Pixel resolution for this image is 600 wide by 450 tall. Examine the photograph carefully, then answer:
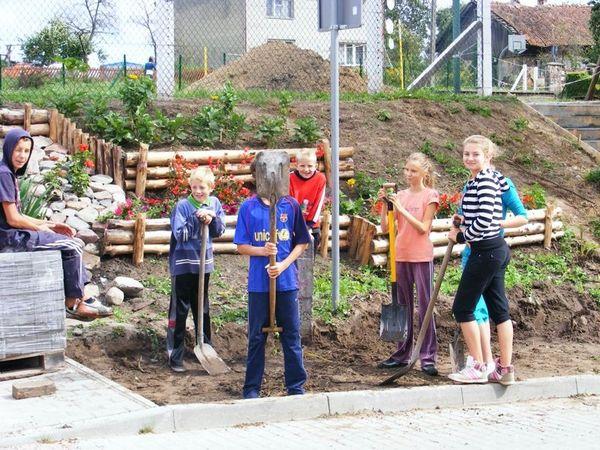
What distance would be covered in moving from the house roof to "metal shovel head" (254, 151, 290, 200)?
165 ft

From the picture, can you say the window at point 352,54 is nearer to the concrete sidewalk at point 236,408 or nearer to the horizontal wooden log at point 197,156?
the horizontal wooden log at point 197,156

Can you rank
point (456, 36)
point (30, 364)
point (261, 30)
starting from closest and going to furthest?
1. point (30, 364)
2. point (456, 36)
3. point (261, 30)

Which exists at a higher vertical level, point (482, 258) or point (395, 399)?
point (482, 258)

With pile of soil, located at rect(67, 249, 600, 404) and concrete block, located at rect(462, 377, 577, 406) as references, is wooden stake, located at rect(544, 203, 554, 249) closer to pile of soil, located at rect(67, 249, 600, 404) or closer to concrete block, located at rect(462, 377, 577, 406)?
pile of soil, located at rect(67, 249, 600, 404)

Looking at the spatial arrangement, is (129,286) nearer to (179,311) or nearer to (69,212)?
(179,311)

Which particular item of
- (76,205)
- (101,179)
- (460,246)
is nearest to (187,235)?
(76,205)

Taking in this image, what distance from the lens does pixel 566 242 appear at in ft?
42.9

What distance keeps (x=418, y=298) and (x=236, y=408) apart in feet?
8.00

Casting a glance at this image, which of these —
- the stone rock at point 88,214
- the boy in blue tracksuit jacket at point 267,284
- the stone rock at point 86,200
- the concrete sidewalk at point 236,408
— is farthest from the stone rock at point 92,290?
the boy in blue tracksuit jacket at point 267,284

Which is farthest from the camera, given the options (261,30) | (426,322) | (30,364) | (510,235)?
(261,30)

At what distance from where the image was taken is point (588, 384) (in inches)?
317

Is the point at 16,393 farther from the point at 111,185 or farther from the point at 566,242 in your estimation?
the point at 566,242

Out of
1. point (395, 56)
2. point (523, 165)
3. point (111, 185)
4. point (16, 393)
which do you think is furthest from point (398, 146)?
point (395, 56)

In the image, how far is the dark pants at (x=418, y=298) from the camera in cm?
847
